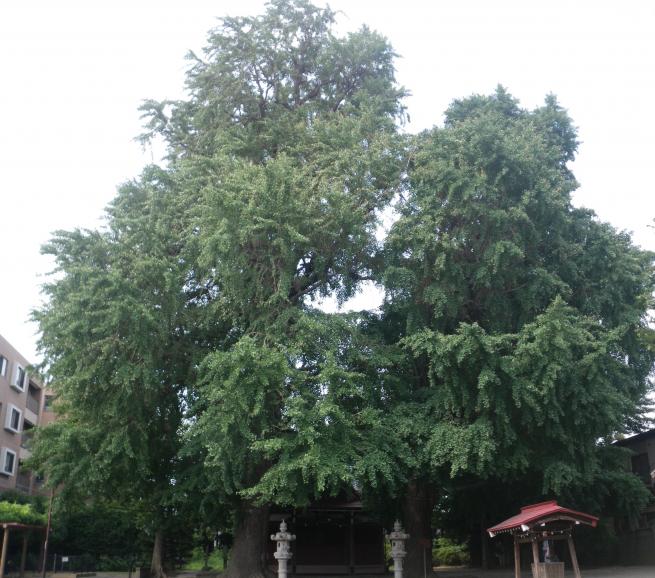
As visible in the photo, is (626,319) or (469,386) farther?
(626,319)

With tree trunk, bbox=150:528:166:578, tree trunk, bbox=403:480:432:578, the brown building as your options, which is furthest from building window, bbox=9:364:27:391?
the brown building

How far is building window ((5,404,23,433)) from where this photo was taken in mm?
37469

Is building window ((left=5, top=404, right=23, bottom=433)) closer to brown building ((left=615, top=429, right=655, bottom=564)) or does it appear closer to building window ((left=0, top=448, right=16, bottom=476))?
building window ((left=0, top=448, right=16, bottom=476))

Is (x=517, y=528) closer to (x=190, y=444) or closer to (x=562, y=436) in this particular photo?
(x=562, y=436)

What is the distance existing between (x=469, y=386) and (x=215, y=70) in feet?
45.6

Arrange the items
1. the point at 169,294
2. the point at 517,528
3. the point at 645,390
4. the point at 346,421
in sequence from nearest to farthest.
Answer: the point at 517,528 → the point at 346,421 → the point at 169,294 → the point at 645,390

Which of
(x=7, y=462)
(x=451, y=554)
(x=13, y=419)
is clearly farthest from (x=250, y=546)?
(x=13, y=419)

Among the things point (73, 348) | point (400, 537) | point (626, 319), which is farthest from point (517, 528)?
point (73, 348)

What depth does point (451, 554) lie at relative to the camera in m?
37.3

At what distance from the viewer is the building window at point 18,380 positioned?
38.5 metres

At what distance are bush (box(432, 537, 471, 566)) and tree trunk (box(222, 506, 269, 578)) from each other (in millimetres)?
18166

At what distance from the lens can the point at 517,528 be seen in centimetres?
1428

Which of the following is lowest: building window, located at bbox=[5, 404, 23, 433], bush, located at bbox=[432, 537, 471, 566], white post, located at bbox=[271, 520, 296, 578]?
bush, located at bbox=[432, 537, 471, 566]

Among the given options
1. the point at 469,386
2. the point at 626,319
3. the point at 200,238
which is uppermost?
the point at 200,238
